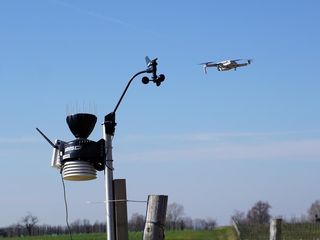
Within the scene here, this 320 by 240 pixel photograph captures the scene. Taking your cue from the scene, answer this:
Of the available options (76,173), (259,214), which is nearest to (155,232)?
(76,173)

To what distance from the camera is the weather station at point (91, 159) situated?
6965 mm

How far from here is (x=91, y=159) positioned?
6.99 m

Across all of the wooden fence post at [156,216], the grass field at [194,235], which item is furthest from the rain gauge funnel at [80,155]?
the grass field at [194,235]

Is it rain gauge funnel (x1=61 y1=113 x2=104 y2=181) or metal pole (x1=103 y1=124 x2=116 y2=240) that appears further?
metal pole (x1=103 y1=124 x2=116 y2=240)

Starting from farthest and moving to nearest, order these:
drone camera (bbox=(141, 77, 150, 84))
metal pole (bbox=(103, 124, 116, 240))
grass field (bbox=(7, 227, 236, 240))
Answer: grass field (bbox=(7, 227, 236, 240)) → drone camera (bbox=(141, 77, 150, 84)) → metal pole (bbox=(103, 124, 116, 240))

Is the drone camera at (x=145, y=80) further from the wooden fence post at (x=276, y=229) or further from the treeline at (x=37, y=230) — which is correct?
the treeline at (x=37, y=230)

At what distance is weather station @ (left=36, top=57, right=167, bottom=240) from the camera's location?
696 centimetres

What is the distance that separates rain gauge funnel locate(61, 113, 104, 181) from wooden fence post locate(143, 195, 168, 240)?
2.04 ft

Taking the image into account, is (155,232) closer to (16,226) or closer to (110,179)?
(110,179)

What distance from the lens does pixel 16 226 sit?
51500 millimetres

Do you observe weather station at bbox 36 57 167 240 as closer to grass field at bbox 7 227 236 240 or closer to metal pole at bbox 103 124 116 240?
metal pole at bbox 103 124 116 240

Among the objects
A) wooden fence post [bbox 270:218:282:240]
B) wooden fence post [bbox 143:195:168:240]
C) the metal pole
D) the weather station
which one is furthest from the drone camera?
wooden fence post [bbox 270:218:282:240]

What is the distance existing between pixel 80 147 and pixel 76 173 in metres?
0.25

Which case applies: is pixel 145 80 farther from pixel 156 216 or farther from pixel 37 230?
pixel 37 230
